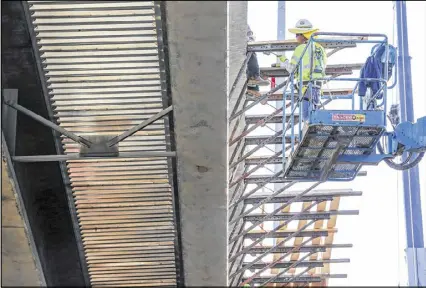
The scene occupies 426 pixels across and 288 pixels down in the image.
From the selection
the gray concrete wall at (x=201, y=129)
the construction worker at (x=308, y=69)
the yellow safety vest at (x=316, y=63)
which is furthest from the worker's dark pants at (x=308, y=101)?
the gray concrete wall at (x=201, y=129)

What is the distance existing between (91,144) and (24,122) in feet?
4.19

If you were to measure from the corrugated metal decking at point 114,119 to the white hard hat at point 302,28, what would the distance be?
94.1 inches

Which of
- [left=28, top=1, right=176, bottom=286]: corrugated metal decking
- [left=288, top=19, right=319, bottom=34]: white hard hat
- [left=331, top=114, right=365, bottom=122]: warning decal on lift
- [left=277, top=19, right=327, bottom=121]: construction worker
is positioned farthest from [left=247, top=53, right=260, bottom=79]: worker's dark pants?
[left=331, top=114, right=365, bottom=122]: warning decal on lift

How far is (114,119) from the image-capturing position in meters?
12.3

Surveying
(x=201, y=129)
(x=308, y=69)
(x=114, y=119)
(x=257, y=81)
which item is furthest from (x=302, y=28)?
(x=201, y=129)

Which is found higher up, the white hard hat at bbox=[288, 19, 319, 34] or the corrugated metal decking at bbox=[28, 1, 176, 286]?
the white hard hat at bbox=[288, 19, 319, 34]

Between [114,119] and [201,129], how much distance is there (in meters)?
2.10

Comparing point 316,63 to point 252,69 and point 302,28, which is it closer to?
point 252,69

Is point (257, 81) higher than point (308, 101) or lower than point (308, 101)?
higher

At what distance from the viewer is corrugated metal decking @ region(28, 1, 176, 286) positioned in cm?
1138

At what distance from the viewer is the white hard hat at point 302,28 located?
1316 centimetres

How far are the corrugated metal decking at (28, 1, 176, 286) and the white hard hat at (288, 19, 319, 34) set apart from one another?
2391 mm

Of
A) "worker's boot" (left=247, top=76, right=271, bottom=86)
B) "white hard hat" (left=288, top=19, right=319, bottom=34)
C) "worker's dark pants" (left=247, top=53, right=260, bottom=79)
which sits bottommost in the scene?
"worker's boot" (left=247, top=76, right=271, bottom=86)

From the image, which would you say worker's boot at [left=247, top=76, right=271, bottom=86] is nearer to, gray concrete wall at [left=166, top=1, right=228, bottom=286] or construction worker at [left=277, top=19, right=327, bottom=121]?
construction worker at [left=277, top=19, right=327, bottom=121]
